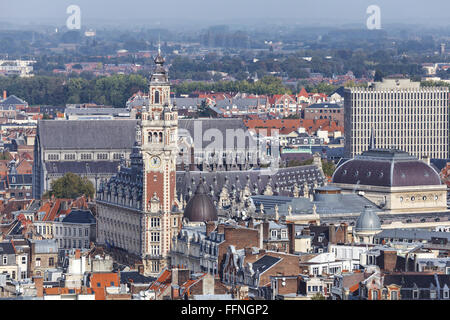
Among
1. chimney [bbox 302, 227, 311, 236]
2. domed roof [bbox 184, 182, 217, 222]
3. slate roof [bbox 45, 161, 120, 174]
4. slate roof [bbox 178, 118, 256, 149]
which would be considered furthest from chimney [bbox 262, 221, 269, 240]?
slate roof [bbox 178, 118, 256, 149]

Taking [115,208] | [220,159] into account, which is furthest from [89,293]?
[220,159]

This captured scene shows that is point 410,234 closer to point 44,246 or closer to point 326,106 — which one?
point 44,246

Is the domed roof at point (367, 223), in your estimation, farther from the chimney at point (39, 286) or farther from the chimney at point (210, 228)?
the chimney at point (39, 286)

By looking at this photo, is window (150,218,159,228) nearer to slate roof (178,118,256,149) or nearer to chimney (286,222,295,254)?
chimney (286,222,295,254)

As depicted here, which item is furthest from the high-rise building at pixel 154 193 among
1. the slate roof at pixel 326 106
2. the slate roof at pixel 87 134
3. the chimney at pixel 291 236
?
the slate roof at pixel 326 106

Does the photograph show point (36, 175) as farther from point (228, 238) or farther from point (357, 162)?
point (228, 238)

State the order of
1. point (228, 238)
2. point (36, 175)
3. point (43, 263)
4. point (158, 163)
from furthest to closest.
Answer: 1. point (36, 175)
2. point (158, 163)
3. point (43, 263)
4. point (228, 238)
